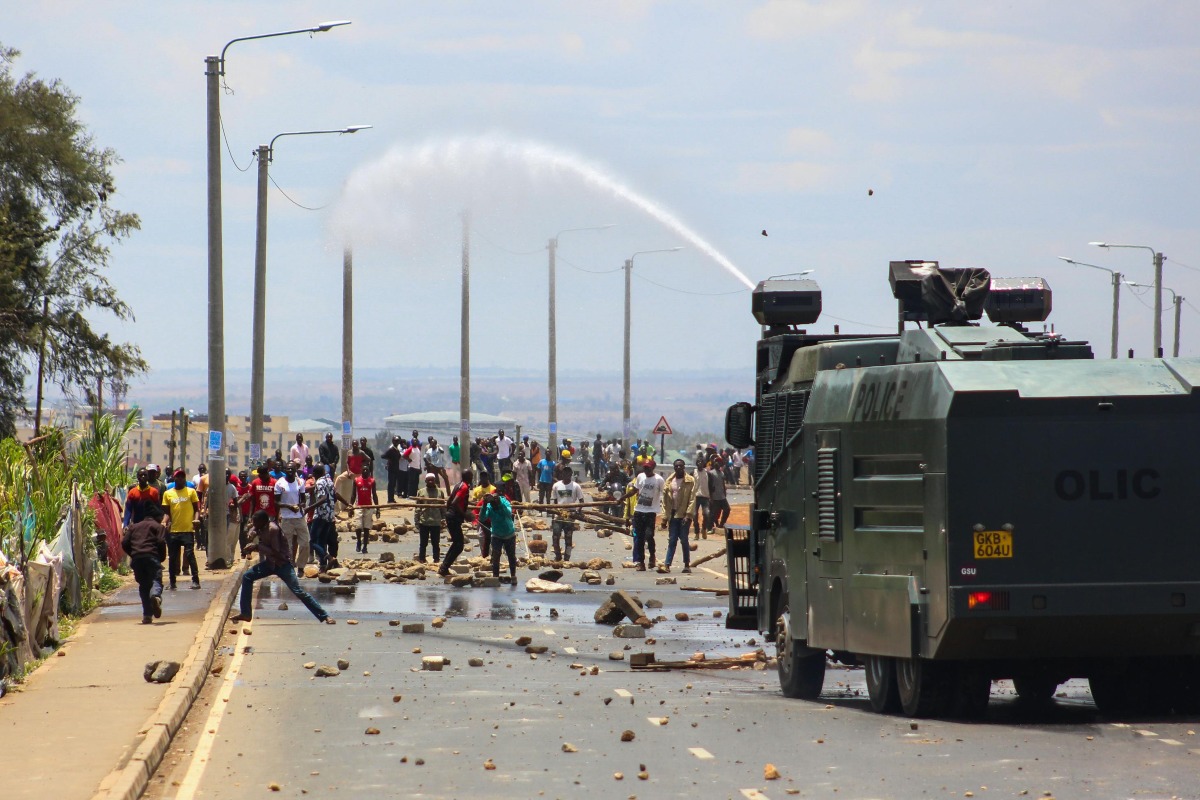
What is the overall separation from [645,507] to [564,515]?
2470 mm

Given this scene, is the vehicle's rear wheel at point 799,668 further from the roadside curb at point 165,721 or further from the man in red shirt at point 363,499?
the man in red shirt at point 363,499

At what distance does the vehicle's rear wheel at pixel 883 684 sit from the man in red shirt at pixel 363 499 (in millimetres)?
20248

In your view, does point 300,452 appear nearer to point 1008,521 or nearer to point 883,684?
point 883,684

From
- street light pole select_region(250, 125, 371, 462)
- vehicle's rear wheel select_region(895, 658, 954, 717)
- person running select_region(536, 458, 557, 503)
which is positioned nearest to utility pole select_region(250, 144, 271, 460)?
street light pole select_region(250, 125, 371, 462)

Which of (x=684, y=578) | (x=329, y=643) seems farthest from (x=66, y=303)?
(x=329, y=643)

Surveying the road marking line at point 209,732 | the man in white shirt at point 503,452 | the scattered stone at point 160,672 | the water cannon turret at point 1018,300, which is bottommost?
the road marking line at point 209,732

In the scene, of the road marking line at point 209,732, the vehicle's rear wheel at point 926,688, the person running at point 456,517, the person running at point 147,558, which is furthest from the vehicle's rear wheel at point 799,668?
the person running at point 456,517

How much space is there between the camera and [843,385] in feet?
45.1

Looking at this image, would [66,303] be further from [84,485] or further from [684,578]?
[684,578]

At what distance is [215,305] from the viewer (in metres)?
28.9

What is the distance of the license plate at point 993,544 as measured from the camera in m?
12.0

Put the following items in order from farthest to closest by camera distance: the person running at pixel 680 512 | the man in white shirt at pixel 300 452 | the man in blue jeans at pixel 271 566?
1. the man in white shirt at pixel 300 452
2. the person running at pixel 680 512
3. the man in blue jeans at pixel 271 566

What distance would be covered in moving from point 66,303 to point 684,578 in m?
20.6

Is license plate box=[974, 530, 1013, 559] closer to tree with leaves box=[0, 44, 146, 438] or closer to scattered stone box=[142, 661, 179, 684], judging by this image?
scattered stone box=[142, 661, 179, 684]
